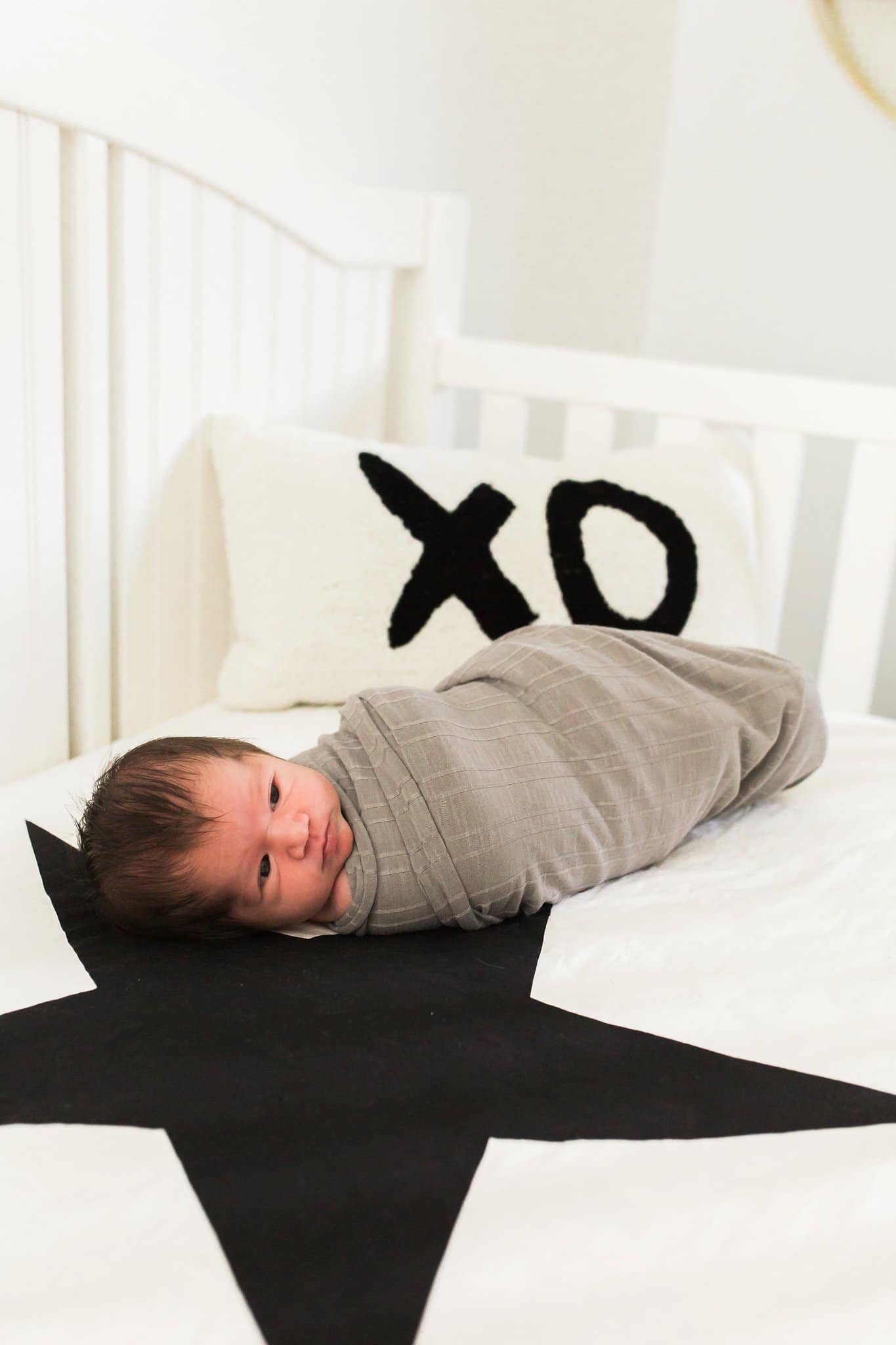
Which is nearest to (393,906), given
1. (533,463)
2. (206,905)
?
(206,905)

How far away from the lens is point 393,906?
0.76m

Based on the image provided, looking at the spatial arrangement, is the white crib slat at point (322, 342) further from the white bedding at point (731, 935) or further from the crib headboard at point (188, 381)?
the white bedding at point (731, 935)

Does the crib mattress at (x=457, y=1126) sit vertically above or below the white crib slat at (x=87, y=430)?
below

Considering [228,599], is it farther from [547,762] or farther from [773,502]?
[773,502]

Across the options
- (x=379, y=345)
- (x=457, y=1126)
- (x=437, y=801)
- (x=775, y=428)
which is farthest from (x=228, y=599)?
(x=457, y=1126)

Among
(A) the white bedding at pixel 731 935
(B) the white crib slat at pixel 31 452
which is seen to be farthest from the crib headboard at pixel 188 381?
(A) the white bedding at pixel 731 935

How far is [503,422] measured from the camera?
151 centimetres

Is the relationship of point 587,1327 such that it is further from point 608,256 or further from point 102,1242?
point 608,256

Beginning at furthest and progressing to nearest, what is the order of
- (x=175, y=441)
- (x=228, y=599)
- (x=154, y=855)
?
1. (x=228, y=599)
2. (x=175, y=441)
3. (x=154, y=855)

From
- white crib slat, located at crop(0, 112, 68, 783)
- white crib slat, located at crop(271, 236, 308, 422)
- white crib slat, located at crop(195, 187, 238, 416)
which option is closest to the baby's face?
white crib slat, located at crop(0, 112, 68, 783)

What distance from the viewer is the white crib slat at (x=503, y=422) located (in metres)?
1.50

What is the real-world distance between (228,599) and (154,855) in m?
0.57

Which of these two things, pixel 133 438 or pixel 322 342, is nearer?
pixel 133 438

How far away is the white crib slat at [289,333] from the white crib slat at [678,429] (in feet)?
1.44
